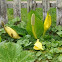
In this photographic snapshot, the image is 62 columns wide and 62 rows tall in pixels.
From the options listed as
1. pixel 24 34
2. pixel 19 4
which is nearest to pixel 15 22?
pixel 19 4

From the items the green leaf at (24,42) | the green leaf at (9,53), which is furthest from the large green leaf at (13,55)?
the green leaf at (24,42)

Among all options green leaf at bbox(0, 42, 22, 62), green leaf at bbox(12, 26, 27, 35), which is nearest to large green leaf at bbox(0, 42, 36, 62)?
green leaf at bbox(0, 42, 22, 62)

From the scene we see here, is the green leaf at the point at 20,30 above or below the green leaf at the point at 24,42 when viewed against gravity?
above

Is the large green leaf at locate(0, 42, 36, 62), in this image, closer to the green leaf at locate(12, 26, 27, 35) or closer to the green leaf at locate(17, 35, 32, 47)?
the green leaf at locate(17, 35, 32, 47)

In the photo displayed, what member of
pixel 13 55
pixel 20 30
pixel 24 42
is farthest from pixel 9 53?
pixel 20 30

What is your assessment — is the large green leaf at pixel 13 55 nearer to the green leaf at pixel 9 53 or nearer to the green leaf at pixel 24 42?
the green leaf at pixel 9 53

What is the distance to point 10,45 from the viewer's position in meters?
2.31

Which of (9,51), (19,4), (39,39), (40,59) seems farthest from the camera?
(19,4)

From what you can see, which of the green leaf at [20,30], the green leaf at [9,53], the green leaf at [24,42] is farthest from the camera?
the green leaf at [20,30]

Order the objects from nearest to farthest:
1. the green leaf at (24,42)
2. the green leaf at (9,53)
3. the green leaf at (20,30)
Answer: the green leaf at (9,53), the green leaf at (24,42), the green leaf at (20,30)

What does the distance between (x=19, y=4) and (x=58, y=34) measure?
1.12 m

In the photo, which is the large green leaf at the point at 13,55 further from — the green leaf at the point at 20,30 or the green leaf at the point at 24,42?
the green leaf at the point at 20,30

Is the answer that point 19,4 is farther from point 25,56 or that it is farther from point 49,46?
point 25,56

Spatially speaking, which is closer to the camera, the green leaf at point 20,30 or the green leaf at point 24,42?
the green leaf at point 24,42
